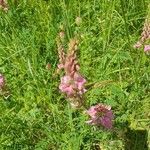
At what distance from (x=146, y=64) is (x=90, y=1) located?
30.9 inches

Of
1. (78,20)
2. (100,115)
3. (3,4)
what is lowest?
(100,115)

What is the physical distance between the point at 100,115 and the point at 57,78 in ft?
2.59

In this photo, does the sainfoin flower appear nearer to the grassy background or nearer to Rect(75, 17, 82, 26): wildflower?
the grassy background

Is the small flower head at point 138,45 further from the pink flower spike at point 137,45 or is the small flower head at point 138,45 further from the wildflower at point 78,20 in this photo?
the wildflower at point 78,20

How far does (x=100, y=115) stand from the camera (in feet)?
7.29

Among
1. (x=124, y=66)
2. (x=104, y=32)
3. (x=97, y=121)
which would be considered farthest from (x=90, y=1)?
(x=97, y=121)

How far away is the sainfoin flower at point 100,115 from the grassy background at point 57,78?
0.18 metres

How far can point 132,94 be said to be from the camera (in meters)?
2.72

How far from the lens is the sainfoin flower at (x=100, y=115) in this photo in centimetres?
220

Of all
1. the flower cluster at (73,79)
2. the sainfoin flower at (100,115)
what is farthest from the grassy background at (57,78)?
the flower cluster at (73,79)

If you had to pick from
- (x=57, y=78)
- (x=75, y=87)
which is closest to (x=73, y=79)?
(x=75, y=87)

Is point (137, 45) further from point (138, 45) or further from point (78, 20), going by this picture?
point (78, 20)

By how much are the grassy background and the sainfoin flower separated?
0.18 m

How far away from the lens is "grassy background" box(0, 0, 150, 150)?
2.59 metres
